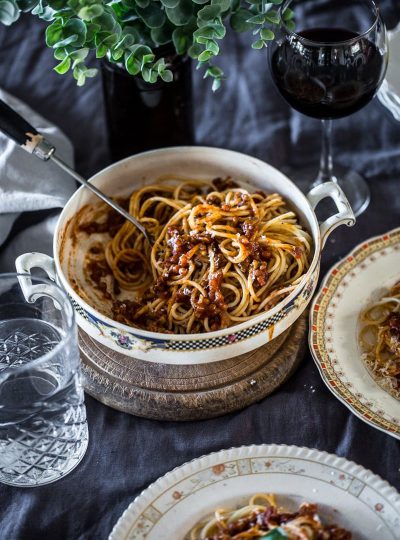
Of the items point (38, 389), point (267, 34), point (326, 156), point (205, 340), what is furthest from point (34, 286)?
point (326, 156)

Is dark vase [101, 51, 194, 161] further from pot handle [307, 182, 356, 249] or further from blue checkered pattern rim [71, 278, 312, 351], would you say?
blue checkered pattern rim [71, 278, 312, 351]

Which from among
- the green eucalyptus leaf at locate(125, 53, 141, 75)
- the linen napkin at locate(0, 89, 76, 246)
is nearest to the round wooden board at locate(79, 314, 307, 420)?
the linen napkin at locate(0, 89, 76, 246)

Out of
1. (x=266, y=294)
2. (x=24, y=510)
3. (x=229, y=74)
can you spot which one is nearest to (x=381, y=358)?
(x=266, y=294)

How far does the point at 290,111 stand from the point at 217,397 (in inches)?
37.1

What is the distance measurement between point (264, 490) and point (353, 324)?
44cm

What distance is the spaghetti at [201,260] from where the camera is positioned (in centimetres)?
176

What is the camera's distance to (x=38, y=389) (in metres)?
1.61

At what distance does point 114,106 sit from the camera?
2.06 m

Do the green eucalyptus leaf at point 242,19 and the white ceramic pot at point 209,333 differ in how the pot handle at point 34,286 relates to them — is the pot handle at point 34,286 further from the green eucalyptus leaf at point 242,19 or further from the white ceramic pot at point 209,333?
the green eucalyptus leaf at point 242,19

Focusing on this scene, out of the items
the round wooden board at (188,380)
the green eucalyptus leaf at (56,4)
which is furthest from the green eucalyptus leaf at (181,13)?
the round wooden board at (188,380)

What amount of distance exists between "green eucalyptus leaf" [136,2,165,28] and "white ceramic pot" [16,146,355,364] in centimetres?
29

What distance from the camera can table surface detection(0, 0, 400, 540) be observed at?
161cm

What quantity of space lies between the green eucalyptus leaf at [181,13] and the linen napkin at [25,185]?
0.51 meters

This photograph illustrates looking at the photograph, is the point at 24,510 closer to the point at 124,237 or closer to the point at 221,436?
the point at 221,436
